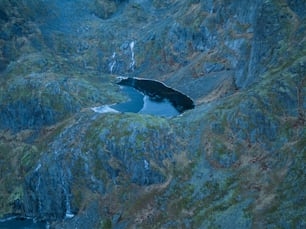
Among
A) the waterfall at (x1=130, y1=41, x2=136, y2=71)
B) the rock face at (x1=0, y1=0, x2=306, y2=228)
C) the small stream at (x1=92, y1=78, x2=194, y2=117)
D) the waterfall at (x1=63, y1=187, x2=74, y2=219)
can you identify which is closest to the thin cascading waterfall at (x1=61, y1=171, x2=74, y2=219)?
the waterfall at (x1=63, y1=187, x2=74, y2=219)

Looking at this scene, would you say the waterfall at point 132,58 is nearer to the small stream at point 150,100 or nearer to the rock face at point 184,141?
the small stream at point 150,100

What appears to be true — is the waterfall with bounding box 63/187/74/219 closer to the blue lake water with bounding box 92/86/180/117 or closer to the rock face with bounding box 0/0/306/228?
the rock face with bounding box 0/0/306/228

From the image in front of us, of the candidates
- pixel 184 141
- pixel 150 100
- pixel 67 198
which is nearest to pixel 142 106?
pixel 150 100

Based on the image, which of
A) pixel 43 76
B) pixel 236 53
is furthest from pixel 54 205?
pixel 236 53

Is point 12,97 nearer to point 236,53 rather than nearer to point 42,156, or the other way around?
point 42,156

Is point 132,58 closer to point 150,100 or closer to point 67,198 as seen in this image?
point 150,100
